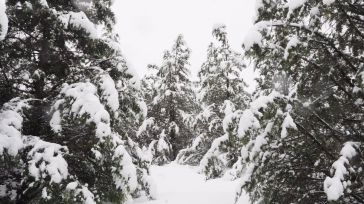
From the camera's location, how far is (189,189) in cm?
1233

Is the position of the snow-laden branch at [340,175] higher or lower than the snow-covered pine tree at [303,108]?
lower

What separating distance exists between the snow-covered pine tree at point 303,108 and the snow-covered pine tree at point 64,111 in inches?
101

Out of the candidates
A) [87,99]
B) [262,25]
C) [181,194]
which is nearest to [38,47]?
[87,99]

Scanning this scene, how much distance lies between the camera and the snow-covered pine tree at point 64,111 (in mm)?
6051

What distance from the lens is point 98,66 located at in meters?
8.12

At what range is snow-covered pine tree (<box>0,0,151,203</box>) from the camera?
6051 millimetres

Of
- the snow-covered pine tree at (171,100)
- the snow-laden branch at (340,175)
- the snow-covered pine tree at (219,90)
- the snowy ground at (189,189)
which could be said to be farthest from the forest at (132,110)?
the snow-covered pine tree at (171,100)

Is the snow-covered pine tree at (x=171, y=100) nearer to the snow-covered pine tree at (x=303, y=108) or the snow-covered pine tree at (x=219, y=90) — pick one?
the snow-covered pine tree at (x=219, y=90)

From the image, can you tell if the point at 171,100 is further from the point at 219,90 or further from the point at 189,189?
the point at 189,189

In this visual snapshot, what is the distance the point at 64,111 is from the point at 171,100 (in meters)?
15.9

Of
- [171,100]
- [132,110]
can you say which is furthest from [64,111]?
[171,100]

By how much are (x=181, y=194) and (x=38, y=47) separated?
6164 millimetres

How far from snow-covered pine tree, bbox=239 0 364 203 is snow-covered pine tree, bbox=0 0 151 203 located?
257 centimetres

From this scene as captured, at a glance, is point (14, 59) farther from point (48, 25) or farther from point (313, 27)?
point (313, 27)
